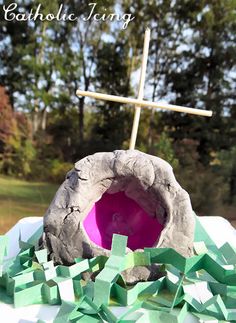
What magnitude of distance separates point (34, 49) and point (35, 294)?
2610 millimetres

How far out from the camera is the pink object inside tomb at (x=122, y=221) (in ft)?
3.42

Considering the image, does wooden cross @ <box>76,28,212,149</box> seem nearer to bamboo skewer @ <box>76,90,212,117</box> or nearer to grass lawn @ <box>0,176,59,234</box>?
bamboo skewer @ <box>76,90,212,117</box>

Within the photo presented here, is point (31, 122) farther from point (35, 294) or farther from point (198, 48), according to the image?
point (35, 294)

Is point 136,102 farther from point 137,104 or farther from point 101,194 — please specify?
point 101,194

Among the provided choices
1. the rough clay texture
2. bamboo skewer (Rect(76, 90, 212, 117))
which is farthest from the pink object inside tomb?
bamboo skewer (Rect(76, 90, 212, 117))

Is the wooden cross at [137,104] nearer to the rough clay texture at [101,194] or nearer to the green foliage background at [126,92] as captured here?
the rough clay texture at [101,194]

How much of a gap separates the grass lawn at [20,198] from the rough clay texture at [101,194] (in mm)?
2263

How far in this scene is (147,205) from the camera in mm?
1012

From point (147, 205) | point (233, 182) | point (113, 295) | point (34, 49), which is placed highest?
point (34, 49)

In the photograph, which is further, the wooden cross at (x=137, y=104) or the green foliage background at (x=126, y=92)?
the green foliage background at (x=126, y=92)

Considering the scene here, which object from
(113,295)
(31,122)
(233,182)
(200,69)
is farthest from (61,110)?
(113,295)

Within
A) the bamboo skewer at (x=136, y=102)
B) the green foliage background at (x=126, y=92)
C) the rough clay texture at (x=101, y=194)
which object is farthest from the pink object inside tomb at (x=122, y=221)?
the green foliage background at (x=126, y=92)

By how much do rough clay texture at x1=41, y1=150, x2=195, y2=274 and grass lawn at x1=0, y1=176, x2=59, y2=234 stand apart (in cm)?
226

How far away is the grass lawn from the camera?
10.4 feet
